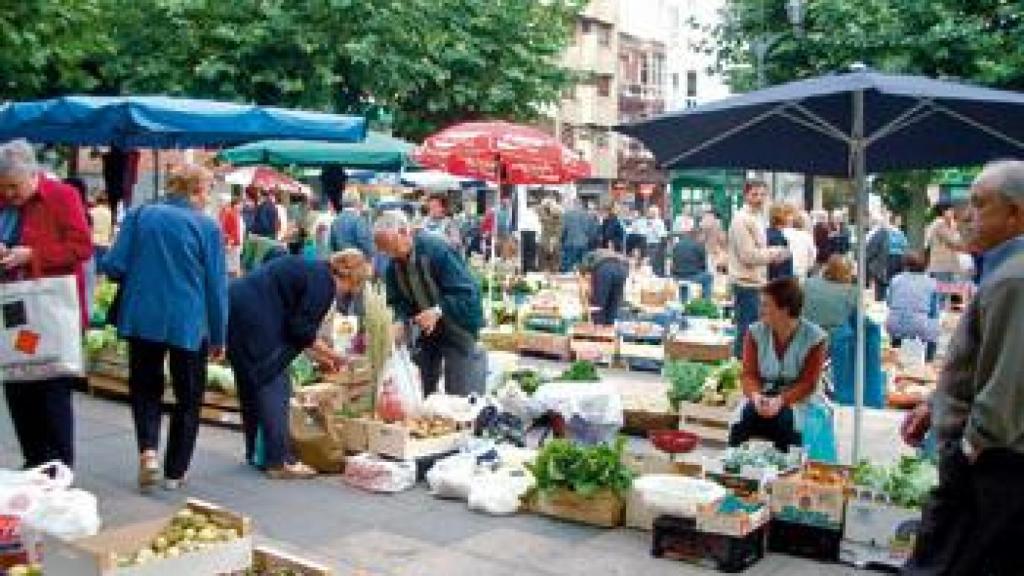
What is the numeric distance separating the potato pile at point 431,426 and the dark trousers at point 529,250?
1699 cm

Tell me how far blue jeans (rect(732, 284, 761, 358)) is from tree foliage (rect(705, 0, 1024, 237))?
29.0 feet

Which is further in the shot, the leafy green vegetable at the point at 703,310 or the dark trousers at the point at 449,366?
the leafy green vegetable at the point at 703,310

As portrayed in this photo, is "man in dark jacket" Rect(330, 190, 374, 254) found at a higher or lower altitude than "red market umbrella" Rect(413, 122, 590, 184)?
lower

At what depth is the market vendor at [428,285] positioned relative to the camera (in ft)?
26.0

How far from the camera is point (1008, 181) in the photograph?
13.3ft

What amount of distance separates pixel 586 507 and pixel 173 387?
2536 mm

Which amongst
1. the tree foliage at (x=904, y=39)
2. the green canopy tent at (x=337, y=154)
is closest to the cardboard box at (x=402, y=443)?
the green canopy tent at (x=337, y=154)

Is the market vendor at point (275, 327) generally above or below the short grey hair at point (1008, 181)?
below

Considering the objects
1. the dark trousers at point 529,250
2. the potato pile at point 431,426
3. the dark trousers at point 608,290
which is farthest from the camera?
the dark trousers at point 529,250

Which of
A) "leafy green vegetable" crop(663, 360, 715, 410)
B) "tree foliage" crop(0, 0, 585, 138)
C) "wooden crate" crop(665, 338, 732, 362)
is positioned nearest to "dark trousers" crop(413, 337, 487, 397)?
"leafy green vegetable" crop(663, 360, 715, 410)

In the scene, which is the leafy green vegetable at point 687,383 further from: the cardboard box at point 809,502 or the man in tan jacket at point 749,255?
the cardboard box at point 809,502

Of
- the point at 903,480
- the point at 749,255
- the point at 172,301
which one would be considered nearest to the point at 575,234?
the point at 749,255

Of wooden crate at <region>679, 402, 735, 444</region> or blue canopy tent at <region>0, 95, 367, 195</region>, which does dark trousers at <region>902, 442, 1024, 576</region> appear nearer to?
wooden crate at <region>679, 402, 735, 444</region>

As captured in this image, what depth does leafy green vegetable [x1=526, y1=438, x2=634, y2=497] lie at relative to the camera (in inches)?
259
